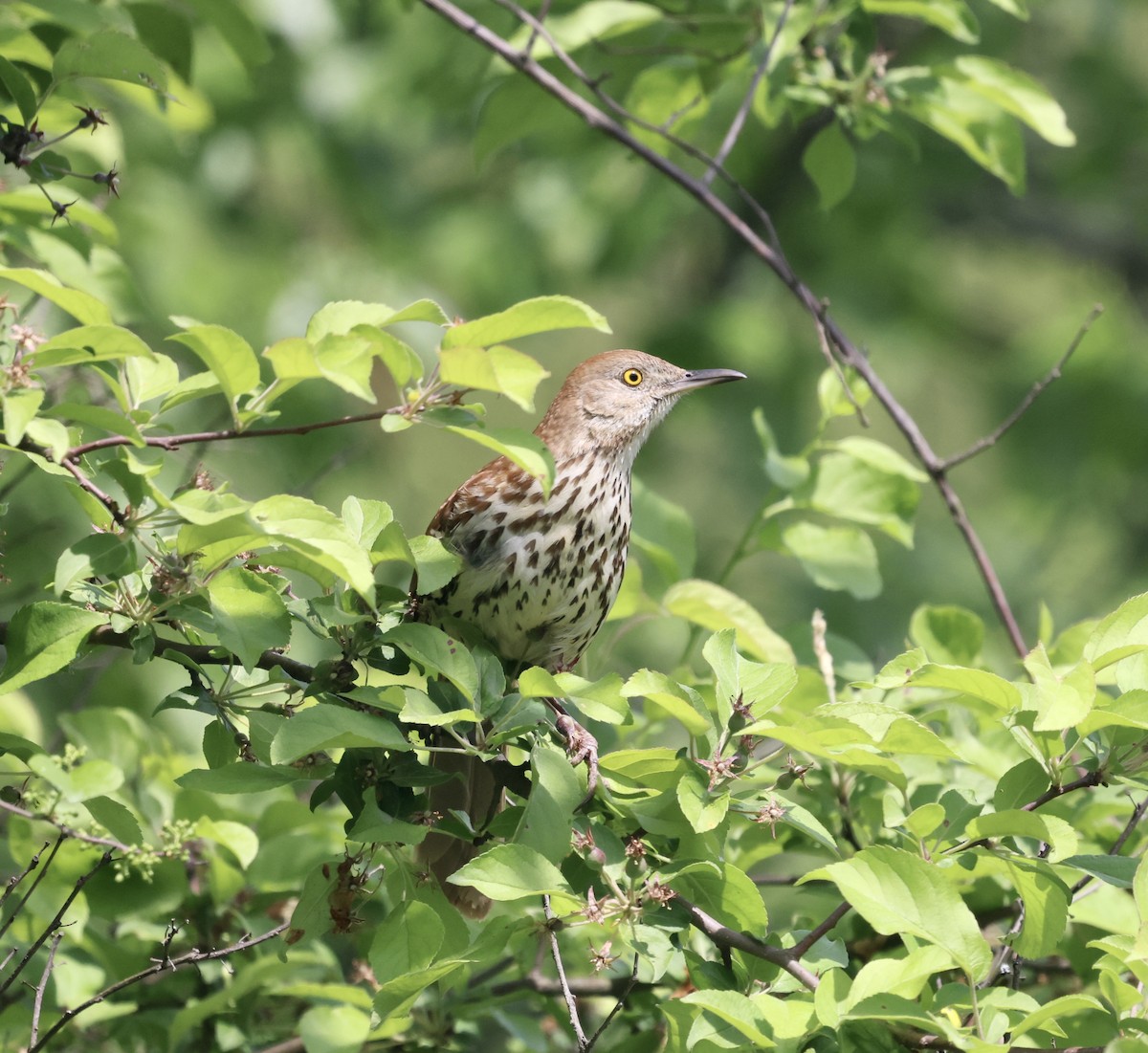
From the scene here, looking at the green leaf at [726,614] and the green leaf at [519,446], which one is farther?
the green leaf at [726,614]

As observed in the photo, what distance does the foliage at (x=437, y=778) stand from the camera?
192 cm

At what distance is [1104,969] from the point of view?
1924 millimetres

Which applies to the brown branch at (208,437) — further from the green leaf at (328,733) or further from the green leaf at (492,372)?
the green leaf at (328,733)

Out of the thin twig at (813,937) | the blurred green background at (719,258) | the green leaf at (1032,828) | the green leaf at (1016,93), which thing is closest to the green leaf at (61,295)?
the thin twig at (813,937)

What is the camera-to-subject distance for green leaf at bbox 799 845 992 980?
6.33ft

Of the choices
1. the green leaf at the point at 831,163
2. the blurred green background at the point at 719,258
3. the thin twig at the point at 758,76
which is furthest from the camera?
the blurred green background at the point at 719,258

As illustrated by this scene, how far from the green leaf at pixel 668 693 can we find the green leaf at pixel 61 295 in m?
0.88

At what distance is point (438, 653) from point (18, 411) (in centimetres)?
67

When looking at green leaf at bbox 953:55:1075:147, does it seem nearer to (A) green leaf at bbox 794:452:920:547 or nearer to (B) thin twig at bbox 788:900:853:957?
(A) green leaf at bbox 794:452:920:547

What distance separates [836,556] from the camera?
11.0ft

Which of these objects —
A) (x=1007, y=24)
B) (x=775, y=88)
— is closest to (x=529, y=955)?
(x=775, y=88)

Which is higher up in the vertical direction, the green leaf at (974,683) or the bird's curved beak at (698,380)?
the green leaf at (974,683)

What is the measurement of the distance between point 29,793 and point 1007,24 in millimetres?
8069

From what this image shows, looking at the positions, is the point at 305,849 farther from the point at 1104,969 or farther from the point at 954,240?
the point at 954,240
